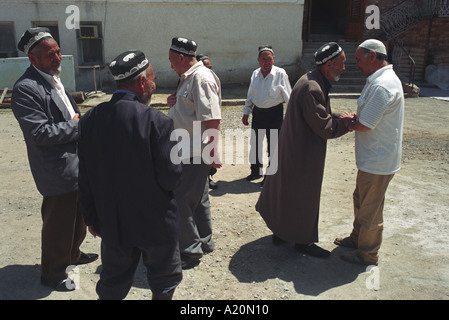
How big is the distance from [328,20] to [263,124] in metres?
14.5

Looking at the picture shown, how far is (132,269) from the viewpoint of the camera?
255 cm

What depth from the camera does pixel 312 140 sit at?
3.46m

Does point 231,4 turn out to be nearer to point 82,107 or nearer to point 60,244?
point 82,107

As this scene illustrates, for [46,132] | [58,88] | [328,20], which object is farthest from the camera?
[328,20]

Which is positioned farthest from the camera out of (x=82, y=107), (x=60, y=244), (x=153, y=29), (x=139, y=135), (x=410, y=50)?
(x=410, y=50)

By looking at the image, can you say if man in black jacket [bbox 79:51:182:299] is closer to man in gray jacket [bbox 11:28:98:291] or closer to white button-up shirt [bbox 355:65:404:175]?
man in gray jacket [bbox 11:28:98:291]

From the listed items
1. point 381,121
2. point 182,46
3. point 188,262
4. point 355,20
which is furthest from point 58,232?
point 355,20

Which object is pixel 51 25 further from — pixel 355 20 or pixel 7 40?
pixel 355 20

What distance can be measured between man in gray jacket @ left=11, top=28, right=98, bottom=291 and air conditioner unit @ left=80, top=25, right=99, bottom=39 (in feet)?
36.2

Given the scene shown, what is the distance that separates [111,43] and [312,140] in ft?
37.4

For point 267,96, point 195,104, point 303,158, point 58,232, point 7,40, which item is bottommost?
point 58,232

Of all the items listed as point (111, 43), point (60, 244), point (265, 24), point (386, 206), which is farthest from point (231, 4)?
point (60, 244)

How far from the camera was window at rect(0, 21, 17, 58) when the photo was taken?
43.8ft

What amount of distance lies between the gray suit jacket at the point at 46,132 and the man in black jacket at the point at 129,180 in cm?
71
